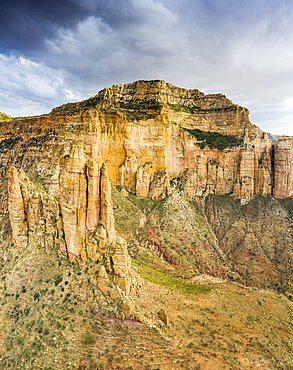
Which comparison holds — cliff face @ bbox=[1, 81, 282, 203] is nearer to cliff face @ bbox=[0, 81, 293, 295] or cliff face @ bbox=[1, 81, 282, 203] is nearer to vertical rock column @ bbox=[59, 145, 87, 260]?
cliff face @ bbox=[0, 81, 293, 295]

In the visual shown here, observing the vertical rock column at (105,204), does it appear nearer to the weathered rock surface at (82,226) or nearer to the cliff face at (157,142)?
the weathered rock surface at (82,226)

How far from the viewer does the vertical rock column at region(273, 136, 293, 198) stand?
246 feet

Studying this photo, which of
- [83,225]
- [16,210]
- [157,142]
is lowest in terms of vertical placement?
[83,225]

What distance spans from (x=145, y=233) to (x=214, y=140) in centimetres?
4458

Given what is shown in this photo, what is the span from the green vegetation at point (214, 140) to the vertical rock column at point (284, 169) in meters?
13.4

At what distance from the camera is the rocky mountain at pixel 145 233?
75.6ft

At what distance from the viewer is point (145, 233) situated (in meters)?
59.4

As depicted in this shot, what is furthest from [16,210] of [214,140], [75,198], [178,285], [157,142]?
[214,140]

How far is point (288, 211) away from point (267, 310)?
44.8 m

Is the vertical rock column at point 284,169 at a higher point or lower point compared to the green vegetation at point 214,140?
lower

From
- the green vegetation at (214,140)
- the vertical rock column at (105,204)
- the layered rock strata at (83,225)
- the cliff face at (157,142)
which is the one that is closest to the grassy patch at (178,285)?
the layered rock strata at (83,225)

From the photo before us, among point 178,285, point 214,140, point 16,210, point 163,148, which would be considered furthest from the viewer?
point 214,140

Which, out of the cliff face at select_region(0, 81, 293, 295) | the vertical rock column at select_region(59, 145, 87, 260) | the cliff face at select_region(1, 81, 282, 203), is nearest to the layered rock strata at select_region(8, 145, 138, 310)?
the vertical rock column at select_region(59, 145, 87, 260)

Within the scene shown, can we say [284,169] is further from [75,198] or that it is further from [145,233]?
[75,198]
